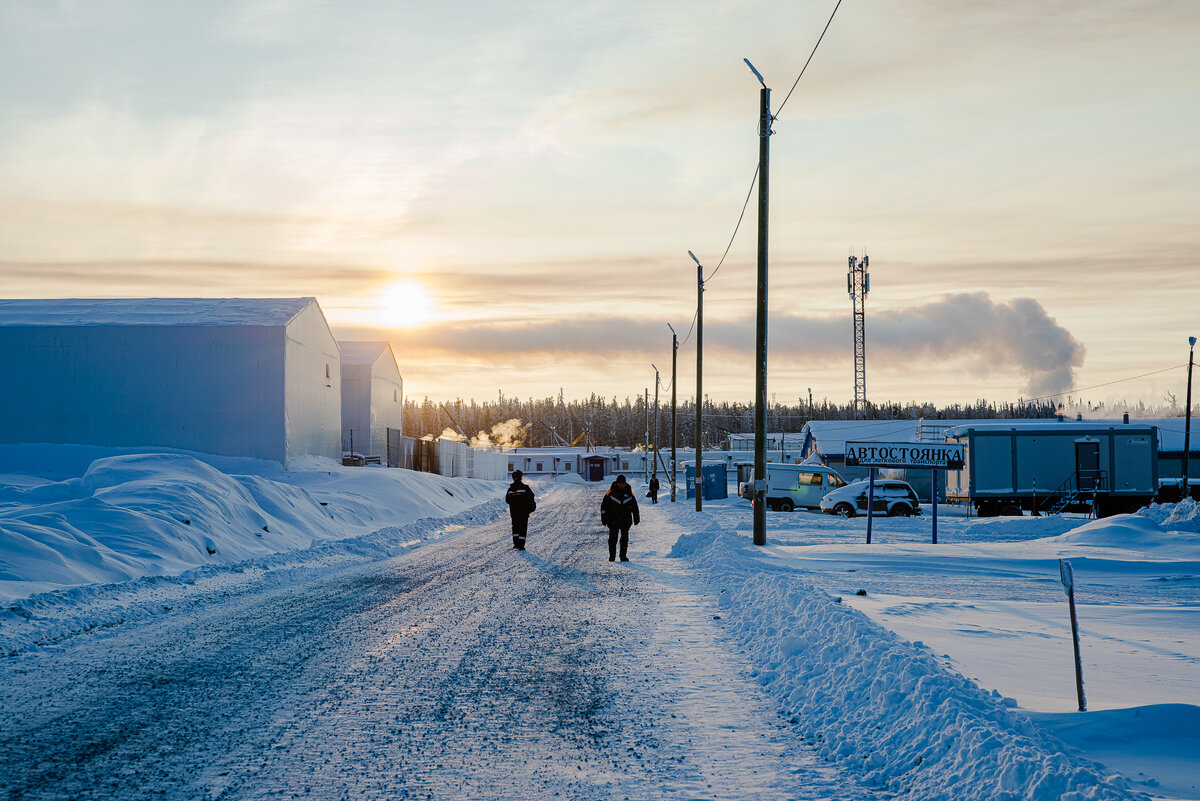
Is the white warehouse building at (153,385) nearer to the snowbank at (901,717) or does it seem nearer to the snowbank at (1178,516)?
the snowbank at (1178,516)

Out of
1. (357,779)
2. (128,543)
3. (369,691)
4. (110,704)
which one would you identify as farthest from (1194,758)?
(128,543)

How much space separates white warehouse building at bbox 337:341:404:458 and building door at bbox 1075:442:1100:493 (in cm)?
3490

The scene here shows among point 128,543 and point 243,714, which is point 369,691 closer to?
point 243,714

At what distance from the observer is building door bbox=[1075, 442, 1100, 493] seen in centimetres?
3578

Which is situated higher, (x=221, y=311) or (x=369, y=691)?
(x=221, y=311)

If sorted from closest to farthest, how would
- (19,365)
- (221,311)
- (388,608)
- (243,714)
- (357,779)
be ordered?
1. (357,779)
2. (243,714)
3. (388,608)
4. (19,365)
5. (221,311)

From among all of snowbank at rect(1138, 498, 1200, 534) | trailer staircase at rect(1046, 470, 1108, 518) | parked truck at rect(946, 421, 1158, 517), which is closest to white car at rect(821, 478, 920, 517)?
parked truck at rect(946, 421, 1158, 517)

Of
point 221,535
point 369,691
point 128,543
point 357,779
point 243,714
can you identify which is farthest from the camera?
point 221,535

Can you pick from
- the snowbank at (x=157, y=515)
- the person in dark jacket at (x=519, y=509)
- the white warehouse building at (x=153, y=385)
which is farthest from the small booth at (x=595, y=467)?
the person in dark jacket at (x=519, y=509)

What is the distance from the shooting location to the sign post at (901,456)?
22.9 metres

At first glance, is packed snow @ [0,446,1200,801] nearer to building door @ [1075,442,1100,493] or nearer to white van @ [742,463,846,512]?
white van @ [742,463,846,512]

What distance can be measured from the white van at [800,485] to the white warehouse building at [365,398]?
2288 centimetres

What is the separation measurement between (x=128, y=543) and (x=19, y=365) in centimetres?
2571

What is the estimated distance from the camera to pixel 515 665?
326 inches
